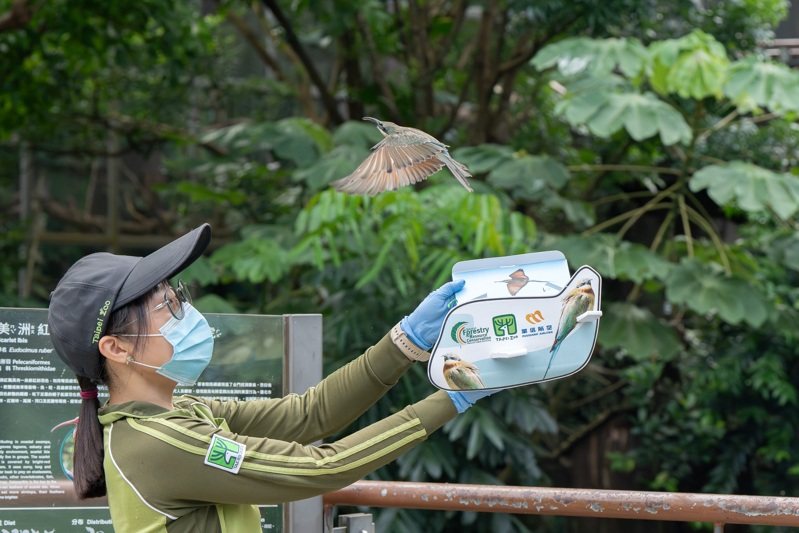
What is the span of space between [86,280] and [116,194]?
22.0 ft

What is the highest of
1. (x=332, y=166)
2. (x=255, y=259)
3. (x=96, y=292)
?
(x=96, y=292)

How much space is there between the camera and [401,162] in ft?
7.63

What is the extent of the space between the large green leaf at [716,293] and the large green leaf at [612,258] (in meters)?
0.10

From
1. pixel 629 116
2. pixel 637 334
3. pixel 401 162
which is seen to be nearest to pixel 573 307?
pixel 401 162

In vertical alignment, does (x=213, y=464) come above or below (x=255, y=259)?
above

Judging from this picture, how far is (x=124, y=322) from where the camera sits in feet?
5.48

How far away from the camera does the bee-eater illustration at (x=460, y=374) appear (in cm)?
170

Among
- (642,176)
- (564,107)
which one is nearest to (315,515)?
(564,107)

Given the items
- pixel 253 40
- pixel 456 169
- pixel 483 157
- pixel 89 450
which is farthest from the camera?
pixel 253 40

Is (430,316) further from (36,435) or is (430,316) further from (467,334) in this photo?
(36,435)

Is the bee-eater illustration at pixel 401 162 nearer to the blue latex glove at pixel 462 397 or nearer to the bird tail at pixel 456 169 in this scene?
the bird tail at pixel 456 169

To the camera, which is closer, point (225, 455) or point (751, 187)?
point (225, 455)

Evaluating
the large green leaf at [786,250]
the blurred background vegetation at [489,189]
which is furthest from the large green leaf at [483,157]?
the large green leaf at [786,250]

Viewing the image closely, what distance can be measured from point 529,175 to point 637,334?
0.99 m
